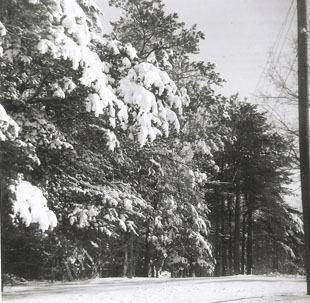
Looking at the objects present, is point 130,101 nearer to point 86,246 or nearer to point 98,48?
point 98,48

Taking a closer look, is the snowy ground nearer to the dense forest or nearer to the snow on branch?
the dense forest

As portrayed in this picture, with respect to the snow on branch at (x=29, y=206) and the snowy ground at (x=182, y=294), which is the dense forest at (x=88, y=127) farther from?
the snowy ground at (x=182, y=294)

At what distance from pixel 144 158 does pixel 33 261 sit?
4.04 metres

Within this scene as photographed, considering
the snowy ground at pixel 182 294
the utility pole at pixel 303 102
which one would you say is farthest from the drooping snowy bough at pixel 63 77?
the snowy ground at pixel 182 294

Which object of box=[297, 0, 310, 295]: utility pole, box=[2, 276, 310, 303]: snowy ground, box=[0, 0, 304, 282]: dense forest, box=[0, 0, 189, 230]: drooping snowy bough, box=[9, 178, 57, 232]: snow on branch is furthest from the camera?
box=[297, 0, 310, 295]: utility pole

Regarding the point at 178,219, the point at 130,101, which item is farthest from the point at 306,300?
the point at 178,219

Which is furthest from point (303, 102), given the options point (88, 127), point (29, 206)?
point (29, 206)

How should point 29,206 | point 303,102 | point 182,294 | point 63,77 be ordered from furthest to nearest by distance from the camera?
point 182,294 < point 303,102 < point 63,77 < point 29,206

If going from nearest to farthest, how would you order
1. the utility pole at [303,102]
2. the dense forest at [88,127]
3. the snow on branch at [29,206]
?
the snow on branch at [29,206]
the dense forest at [88,127]
the utility pole at [303,102]

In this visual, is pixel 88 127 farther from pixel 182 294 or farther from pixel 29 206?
pixel 182 294

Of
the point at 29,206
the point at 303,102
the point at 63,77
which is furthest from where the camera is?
the point at 303,102

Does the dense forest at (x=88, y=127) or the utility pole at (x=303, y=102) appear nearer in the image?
the dense forest at (x=88, y=127)

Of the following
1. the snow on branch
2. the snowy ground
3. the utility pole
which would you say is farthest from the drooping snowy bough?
the snowy ground

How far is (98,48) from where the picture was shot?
396 inches
